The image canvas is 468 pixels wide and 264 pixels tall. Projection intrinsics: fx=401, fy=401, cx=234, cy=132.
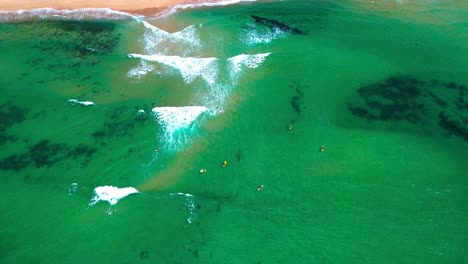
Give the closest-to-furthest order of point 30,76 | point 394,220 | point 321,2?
point 394,220 < point 30,76 < point 321,2

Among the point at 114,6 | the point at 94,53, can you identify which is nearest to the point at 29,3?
the point at 114,6

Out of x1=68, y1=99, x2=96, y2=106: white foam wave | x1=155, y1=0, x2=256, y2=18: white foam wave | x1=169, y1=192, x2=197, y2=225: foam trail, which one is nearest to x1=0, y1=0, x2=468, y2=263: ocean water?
x1=169, y1=192, x2=197, y2=225: foam trail

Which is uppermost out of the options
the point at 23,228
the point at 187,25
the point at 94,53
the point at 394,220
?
the point at 187,25

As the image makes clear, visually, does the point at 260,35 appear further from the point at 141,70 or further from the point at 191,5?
the point at 141,70

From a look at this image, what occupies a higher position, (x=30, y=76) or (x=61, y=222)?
(x=30, y=76)

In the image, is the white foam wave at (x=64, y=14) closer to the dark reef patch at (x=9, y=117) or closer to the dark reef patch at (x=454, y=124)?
the dark reef patch at (x=9, y=117)

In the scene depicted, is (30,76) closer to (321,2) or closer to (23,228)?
(23,228)

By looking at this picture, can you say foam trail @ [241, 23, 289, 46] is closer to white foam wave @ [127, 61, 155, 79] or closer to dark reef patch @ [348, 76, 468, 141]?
white foam wave @ [127, 61, 155, 79]

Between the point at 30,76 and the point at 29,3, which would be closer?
the point at 30,76
